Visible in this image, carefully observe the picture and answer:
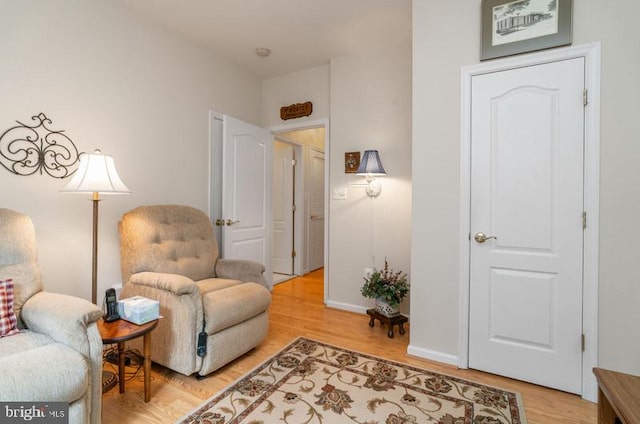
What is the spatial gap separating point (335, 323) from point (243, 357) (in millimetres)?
969

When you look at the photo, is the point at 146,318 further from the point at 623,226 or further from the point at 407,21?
the point at 407,21

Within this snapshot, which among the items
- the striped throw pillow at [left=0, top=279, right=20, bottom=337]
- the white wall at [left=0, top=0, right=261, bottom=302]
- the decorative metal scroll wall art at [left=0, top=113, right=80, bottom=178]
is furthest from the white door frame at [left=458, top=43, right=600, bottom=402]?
the decorative metal scroll wall art at [left=0, top=113, right=80, bottom=178]

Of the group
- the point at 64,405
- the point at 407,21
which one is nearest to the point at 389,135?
the point at 407,21

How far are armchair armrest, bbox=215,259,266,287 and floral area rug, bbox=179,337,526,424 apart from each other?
0.63 meters

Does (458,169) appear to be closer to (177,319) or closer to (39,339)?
(177,319)

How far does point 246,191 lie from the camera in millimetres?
3371

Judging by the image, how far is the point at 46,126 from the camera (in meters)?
2.02

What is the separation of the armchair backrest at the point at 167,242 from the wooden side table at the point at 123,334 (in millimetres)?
571

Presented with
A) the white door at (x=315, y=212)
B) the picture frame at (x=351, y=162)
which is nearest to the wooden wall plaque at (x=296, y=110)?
the picture frame at (x=351, y=162)

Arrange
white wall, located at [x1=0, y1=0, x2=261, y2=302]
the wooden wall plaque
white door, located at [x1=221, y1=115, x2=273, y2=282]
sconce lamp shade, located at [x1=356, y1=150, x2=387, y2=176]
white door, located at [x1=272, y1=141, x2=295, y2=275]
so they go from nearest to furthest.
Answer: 1. white wall, located at [x1=0, y1=0, x2=261, y2=302]
2. sconce lamp shade, located at [x1=356, y1=150, x2=387, y2=176]
3. white door, located at [x1=221, y1=115, x2=273, y2=282]
4. the wooden wall plaque
5. white door, located at [x1=272, y1=141, x2=295, y2=275]

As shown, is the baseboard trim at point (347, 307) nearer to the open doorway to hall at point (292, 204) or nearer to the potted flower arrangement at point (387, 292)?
the potted flower arrangement at point (387, 292)

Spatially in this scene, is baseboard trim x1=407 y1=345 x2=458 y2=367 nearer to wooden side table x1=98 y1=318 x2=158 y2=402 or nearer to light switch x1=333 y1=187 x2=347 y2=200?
light switch x1=333 y1=187 x2=347 y2=200

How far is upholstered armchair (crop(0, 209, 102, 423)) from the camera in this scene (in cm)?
111

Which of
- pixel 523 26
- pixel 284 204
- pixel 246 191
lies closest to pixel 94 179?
pixel 246 191
